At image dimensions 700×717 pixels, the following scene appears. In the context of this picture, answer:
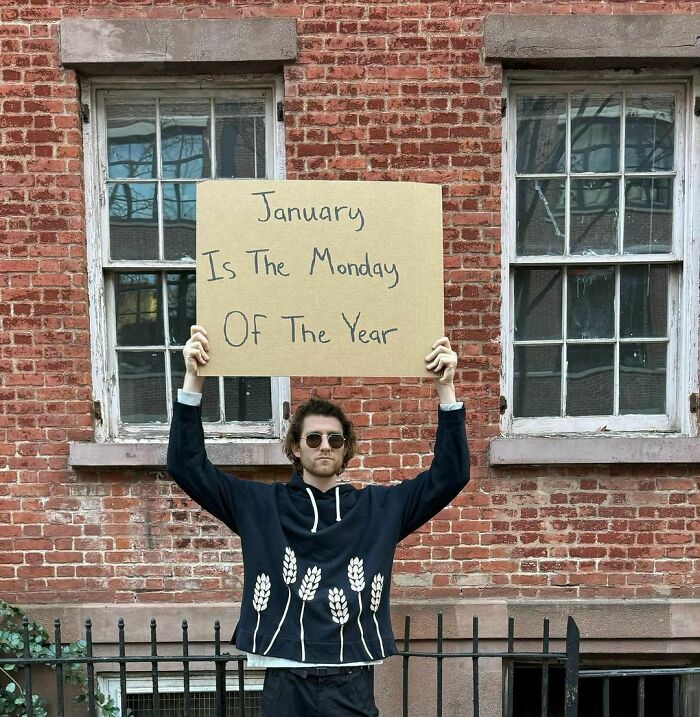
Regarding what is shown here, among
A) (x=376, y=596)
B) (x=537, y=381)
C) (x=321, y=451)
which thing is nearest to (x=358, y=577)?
(x=376, y=596)

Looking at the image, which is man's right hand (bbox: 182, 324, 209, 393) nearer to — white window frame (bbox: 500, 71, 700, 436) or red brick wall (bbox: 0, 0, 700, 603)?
red brick wall (bbox: 0, 0, 700, 603)

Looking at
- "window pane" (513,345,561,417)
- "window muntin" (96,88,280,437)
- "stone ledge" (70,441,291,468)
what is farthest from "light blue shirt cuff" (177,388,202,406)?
"window pane" (513,345,561,417)

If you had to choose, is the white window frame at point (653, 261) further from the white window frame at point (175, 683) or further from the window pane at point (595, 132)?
the white window frame at point (175, 683)

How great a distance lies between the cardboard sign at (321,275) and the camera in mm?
2486

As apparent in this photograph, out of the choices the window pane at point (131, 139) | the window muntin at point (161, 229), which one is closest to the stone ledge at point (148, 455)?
the window muntin at point (161, 229)

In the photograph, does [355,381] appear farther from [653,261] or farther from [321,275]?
[653,261]

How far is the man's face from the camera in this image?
7.88 ft

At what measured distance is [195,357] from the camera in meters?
2.37

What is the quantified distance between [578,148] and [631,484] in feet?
6.80

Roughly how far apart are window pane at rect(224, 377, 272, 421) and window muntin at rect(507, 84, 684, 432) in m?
1.54

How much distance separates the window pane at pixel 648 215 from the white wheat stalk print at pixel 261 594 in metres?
3.13

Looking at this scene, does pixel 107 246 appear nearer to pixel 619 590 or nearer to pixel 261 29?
pixel 261 29

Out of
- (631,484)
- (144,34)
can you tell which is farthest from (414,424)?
(144,34)

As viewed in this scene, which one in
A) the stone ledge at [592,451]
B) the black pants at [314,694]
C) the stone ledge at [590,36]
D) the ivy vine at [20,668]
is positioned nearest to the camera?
the black pants at [314,694]
